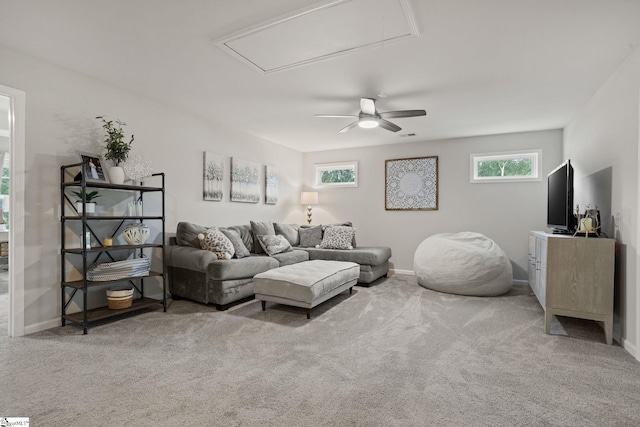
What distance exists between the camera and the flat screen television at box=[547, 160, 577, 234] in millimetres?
3338

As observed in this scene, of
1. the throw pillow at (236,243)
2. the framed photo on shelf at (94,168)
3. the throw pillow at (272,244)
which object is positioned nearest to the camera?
the framed photo on shelf at (94,168)

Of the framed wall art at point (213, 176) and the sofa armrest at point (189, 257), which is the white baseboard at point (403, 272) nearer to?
the framed wall art at point (213, 176)

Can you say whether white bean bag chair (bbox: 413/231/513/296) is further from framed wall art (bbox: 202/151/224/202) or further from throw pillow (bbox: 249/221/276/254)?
framed wall art (bbox: 202/151/224/202)

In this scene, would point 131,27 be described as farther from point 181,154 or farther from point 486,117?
point 486,117

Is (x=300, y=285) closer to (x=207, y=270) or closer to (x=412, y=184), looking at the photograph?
(x=207, y=270)

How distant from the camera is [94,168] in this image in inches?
129

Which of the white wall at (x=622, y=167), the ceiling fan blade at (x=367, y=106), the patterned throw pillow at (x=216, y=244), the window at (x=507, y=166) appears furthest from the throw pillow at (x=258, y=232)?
the white wall at (x=622, y=167)

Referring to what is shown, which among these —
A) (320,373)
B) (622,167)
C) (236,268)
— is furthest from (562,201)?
(236,268)

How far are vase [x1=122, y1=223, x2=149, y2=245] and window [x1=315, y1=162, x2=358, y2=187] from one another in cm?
411

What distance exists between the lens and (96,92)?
351cm

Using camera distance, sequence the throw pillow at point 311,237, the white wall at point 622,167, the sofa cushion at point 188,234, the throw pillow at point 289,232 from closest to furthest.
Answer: the white wall at point 622,167 → the sofa cushion at point 188,234 → the throw pillow at point 289,232 → the throw pillow at point 311,237

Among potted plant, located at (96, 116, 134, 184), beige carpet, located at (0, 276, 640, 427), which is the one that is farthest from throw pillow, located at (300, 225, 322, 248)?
potted plant, located at (96, 116, 134, 184)

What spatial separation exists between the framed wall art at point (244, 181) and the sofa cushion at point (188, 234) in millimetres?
1173

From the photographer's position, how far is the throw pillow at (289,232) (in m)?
5.79
